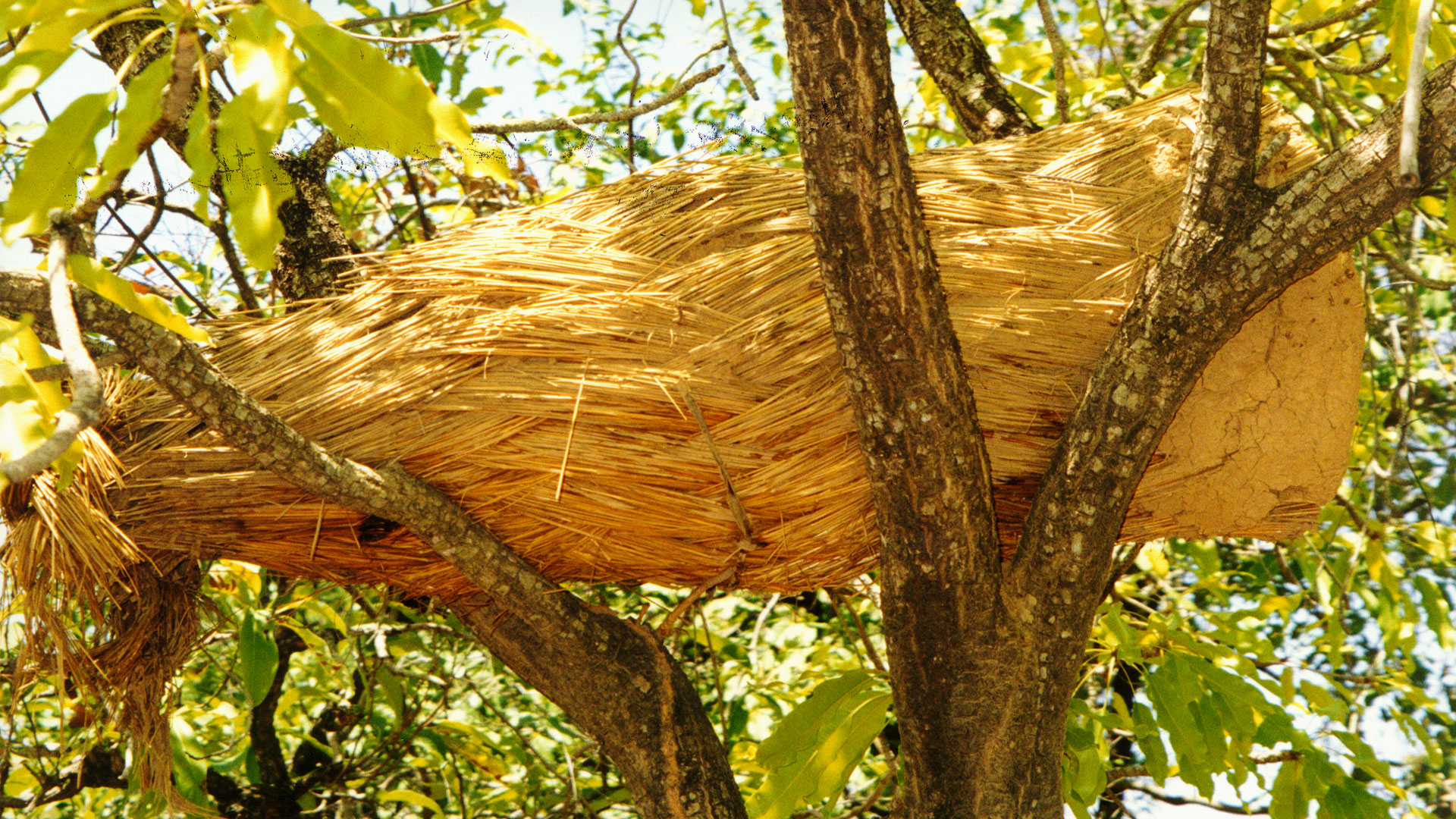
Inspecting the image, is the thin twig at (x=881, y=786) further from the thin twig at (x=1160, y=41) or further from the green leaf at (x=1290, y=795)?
the thin twig at (x=1160, y=41)

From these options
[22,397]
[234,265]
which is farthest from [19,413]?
[234,265]

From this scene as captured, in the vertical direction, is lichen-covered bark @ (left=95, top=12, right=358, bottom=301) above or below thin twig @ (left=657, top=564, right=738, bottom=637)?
above

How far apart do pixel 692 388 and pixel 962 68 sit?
34.8 inches

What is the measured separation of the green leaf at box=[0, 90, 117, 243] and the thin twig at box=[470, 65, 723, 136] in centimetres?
57

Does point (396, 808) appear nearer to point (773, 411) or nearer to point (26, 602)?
point (26, 602)

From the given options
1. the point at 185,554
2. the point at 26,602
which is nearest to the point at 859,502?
the point at 185,554

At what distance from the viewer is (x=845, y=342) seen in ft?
3.62

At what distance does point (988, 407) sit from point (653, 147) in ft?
5.14

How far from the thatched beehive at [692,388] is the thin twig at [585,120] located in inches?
5.0

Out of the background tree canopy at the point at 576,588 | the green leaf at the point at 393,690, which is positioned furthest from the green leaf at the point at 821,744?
the green leaf at the point at 393,690

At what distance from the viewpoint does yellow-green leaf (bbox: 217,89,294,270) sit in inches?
27.3

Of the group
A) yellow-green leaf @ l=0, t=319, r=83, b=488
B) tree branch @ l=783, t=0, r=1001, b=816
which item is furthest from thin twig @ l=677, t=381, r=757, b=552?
yellow-green leaf @ l=0, t=319, r=83, b=488

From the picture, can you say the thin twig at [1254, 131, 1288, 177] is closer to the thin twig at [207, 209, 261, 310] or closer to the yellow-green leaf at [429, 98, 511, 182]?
the yellow-green leaf at [429, 98, 511, 182]

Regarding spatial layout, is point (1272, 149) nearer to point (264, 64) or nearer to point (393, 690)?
point (264, 64)
